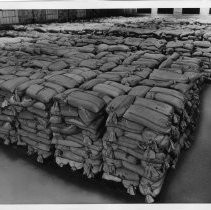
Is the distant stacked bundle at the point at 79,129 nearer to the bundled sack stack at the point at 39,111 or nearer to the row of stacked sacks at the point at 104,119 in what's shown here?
the row of stacked sacks at the point at 104,119

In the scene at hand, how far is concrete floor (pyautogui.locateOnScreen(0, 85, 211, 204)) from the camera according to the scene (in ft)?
8.98

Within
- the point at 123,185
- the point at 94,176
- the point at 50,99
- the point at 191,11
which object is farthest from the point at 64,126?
the point at 191,11

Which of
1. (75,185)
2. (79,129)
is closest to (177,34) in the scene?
(79,129)

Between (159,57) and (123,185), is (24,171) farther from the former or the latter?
(159,57)

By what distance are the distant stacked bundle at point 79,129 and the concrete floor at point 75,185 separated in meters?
0.17

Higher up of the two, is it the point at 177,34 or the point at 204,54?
the point at 177,34

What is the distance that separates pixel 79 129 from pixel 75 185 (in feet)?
Result: 2.00

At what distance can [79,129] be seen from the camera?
2910 mm

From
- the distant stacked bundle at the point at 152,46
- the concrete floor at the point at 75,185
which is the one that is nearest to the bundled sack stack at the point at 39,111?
the concrete floor at the point at 75,185

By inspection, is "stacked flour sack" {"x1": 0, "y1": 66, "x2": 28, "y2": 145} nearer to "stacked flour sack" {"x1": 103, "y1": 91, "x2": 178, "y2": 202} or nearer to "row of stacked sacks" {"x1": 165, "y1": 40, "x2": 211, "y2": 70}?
"stacked flour sack" {"x1": 103, "y1": 91, "x2": 178, "y2": 202}

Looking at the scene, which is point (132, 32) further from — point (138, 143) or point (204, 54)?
point (138, 143)

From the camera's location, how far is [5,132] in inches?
138

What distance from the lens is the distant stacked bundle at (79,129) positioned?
274 centimetres

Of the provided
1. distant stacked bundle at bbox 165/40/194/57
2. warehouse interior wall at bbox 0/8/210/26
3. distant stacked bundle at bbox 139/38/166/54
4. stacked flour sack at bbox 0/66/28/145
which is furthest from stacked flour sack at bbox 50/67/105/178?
warehouse interior wall at bbox 0/8/210/26
